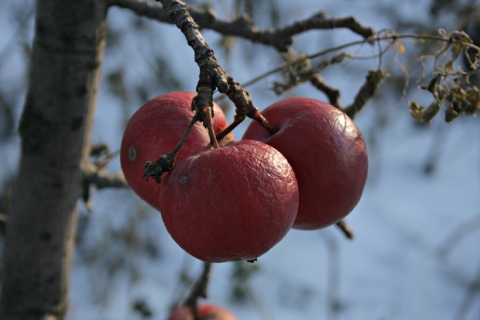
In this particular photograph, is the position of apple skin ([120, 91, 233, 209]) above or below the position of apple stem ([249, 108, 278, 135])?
below

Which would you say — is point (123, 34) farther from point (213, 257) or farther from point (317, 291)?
point (213, 257)

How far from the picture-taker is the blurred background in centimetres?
256

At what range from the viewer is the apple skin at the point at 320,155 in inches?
24.7

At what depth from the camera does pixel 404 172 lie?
11.5ft

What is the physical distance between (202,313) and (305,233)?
188 cm

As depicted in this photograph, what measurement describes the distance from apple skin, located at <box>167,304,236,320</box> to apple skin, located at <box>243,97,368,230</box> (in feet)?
1.99

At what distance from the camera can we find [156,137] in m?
0.63

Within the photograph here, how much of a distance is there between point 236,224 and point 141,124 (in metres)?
0.17

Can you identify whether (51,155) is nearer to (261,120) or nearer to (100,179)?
(100,179)

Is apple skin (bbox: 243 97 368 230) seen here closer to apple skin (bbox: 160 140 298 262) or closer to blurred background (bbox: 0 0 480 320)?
apple skin (bbox: 160 140 298 262)

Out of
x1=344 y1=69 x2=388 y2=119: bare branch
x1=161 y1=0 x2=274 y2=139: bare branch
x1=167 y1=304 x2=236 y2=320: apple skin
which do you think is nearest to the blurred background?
x1=167 y1=304 x2=236 y2=320: apple skin

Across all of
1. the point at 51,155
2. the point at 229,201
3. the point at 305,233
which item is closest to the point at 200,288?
the point at 51,155

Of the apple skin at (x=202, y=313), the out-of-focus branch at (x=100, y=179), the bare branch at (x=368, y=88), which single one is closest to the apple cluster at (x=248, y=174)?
the bare branch at (x=368, y=88)

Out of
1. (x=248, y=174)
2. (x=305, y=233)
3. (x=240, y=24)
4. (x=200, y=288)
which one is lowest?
(x=305, y=233)
